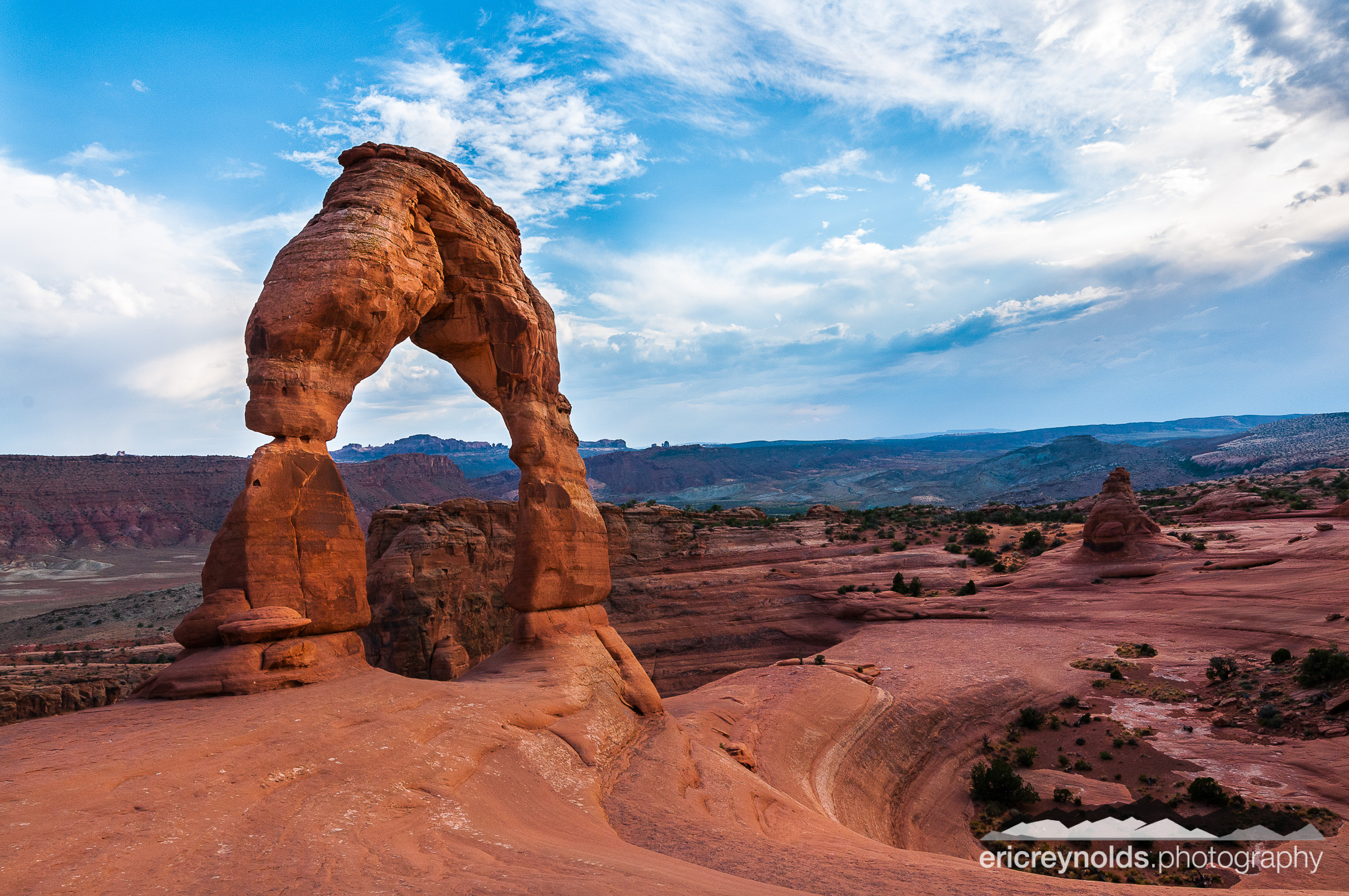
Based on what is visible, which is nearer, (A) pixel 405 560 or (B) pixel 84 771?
(B) pixel 84 771

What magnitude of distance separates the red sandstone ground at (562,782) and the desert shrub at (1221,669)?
465 millimetres

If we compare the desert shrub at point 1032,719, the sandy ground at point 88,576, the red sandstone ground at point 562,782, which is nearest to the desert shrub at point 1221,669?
the red sandstone ground at point 562,782

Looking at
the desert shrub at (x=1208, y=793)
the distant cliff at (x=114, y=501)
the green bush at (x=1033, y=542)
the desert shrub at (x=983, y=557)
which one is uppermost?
the distant cliff at (x=114, y=501)

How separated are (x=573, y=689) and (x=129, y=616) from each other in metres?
54.9

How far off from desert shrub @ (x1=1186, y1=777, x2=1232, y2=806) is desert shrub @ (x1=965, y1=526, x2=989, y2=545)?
95.6ft

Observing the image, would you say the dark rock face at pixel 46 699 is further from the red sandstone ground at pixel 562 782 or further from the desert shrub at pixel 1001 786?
the desert shrub at pixel 1001 786

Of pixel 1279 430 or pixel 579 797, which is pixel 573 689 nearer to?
pixel 579 797

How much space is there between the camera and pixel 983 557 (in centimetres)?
3691

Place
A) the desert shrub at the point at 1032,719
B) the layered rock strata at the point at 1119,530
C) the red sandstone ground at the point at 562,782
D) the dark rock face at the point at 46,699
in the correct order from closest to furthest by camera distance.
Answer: the red sandstone ground at the point at 562,782 → the dark rock face at the point at 46,699 → the desert shrub at the point at 1032,719 → the layered rock strata at the point at 1119,530

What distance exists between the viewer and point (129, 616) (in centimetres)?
4894

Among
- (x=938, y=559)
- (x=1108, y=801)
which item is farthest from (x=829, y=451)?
(x=1108, y=801)

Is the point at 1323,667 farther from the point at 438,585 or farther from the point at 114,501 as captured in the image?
the point at 114,501

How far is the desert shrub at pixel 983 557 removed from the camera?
120ft

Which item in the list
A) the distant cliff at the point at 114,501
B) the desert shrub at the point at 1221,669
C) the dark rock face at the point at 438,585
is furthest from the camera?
the distant cliff at the point at 114,501
